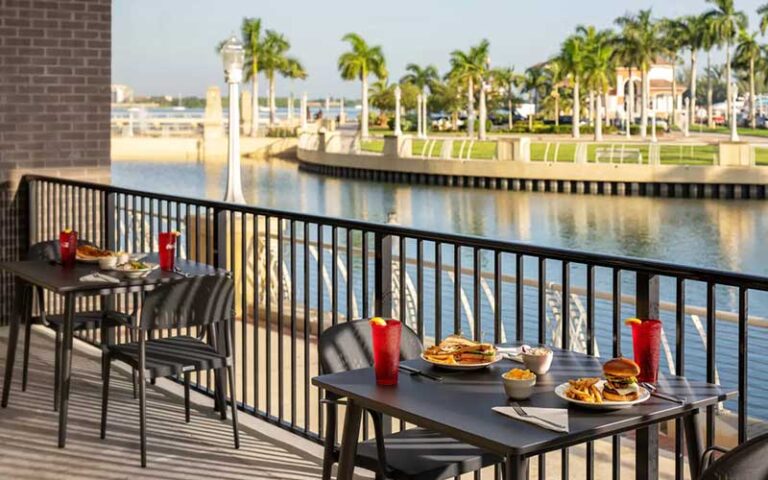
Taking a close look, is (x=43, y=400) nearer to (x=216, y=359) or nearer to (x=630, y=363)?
(x=216, y=359)

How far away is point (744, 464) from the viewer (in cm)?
217

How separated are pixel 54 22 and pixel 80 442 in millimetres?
4091

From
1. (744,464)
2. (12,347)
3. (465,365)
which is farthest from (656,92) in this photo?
(744,464)

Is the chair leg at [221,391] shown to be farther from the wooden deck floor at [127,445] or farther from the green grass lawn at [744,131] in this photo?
the green grass lawn at [744,131]

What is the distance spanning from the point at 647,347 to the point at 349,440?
2.74 ft

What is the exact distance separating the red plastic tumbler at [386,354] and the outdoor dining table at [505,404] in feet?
0.10

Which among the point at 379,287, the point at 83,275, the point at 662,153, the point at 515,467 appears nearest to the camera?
the point at 515,467

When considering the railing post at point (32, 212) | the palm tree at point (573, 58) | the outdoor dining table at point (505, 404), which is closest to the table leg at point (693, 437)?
the outdoor dining table at point (505, 404)

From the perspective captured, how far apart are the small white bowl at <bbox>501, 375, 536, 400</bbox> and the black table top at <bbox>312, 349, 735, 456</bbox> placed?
19 millimetres

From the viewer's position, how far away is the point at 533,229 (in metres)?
44.8

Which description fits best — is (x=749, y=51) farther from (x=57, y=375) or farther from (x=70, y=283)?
(x=70, y=283)

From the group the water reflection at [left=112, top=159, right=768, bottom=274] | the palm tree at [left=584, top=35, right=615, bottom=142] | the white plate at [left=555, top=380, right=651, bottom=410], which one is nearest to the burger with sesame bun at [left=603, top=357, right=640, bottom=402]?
the white plate at [left=555, top=380, right=651, bottom=410]

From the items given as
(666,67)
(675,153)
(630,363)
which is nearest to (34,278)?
(630,363)

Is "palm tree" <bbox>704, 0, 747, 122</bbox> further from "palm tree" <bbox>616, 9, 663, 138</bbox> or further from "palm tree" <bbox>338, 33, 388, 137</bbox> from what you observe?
"palm tree" <bbox>338, 33, 388, 137</bbox>
